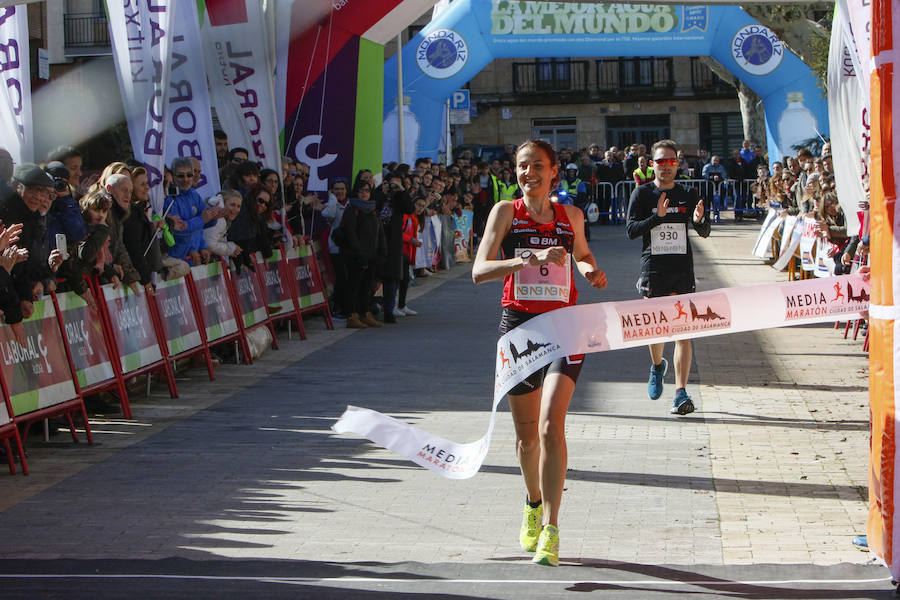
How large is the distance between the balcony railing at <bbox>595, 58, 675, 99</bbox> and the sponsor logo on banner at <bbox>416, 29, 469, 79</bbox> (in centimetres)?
3310

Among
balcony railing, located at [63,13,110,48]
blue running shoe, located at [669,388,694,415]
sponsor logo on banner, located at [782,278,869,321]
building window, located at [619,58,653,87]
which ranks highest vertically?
balcony railing, located at [63,13,110,48]

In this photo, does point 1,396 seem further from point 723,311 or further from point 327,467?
point 723,311

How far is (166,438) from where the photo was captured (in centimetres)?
934

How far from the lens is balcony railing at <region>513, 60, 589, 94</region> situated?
61281 mm

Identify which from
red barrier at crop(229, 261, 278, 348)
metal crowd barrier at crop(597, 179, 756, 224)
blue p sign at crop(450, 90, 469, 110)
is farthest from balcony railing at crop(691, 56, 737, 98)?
red barrier at crop(229, 261, 278, 348)

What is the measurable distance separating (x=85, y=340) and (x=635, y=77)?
53740mm

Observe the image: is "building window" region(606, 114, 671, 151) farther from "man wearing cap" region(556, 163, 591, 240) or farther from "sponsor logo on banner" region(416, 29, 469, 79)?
"sponsor logo on banner" region(416, 29, 469, 79)

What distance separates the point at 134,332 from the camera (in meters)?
10.7

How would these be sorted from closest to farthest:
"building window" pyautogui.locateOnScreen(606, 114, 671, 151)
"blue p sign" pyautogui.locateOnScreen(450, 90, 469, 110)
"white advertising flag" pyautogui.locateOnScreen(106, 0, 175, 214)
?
"white advertising flag" pyautogui.locateOnScreen(106, 0, 175, 214) < "blue p sign" pyautogui.locateOnScreen(450, 90, 469, 110) < "building window" pyautogui.locateOnScreen(606, 114, 671, 151)

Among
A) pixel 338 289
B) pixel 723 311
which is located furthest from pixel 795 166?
pixel 723 311

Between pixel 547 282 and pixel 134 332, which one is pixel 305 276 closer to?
pixel 134 332

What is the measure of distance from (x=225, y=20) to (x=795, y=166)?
417 inches

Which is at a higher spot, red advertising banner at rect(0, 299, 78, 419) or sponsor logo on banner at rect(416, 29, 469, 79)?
sponsor logo on banner at rect(416, 29, 469, 79)

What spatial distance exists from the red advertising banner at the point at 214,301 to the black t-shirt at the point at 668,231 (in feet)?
14.7
